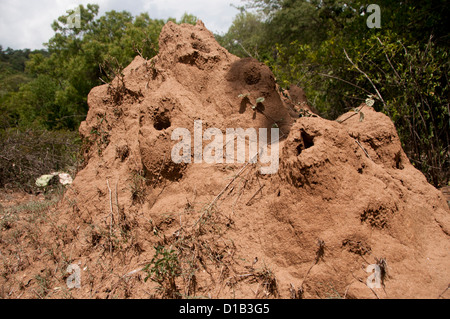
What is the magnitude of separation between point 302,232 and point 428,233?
94cm

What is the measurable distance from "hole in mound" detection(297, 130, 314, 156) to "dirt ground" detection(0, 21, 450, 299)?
0.02m

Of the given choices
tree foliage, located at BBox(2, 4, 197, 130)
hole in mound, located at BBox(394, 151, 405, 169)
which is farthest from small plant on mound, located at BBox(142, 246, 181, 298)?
tree foliage, located at BBox(2, 4, 197, 130)

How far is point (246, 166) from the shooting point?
2451 millimetres

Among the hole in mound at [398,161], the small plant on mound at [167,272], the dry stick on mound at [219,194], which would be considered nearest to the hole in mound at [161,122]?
the dry stick on mound at [219,194]

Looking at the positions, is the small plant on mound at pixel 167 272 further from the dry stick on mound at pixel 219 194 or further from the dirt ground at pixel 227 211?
the dry stick on mound at pixel 219 194

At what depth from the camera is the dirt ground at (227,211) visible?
1.91 metres

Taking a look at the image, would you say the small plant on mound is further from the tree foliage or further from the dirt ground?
the tree foliage

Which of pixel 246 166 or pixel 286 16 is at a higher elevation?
pixel 286 16

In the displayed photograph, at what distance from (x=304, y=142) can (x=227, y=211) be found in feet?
2.57

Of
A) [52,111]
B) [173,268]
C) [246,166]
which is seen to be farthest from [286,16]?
[173,268]

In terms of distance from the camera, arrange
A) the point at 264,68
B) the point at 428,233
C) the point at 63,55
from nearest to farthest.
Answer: the point at 428,233
the point at 264,68
the point at 63,55

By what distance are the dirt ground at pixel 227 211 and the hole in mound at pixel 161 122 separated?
0.02 metres

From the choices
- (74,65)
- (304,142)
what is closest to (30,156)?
(304,142)
